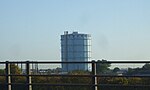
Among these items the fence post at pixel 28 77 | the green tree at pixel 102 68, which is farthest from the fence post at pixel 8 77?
the green tree at pixel 102 68

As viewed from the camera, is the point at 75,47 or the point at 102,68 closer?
the point at 102,68

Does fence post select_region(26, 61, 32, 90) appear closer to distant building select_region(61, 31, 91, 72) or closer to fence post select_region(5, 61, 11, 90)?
fence post select_region(5, 61, 11, 90)

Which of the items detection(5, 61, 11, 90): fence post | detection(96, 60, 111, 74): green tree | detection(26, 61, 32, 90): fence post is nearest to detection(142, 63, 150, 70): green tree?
detection(96, 60, 111, 74): green tree

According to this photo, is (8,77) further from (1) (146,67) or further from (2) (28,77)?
(1) (146,67)

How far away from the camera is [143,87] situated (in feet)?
41.4

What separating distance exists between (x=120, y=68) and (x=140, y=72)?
0.60 m

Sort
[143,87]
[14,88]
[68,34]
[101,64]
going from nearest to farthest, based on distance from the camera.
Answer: [143,87] → [101,64] → [14,88] → [68,34]

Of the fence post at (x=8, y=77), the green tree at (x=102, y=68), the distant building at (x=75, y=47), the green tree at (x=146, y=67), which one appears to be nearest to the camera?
the green tree at (x=146, y=67)

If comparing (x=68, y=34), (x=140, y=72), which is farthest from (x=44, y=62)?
(x=68, y=34)

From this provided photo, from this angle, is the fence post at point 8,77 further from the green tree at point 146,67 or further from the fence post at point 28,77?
the green tree at point 146,67

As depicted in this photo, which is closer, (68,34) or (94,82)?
(94,82)

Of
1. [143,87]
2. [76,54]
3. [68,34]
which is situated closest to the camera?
[143,87]

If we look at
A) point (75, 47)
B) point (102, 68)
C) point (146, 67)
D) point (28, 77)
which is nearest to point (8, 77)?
point (28, 77)

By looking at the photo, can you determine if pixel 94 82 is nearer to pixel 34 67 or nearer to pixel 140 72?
pixel 140 72
